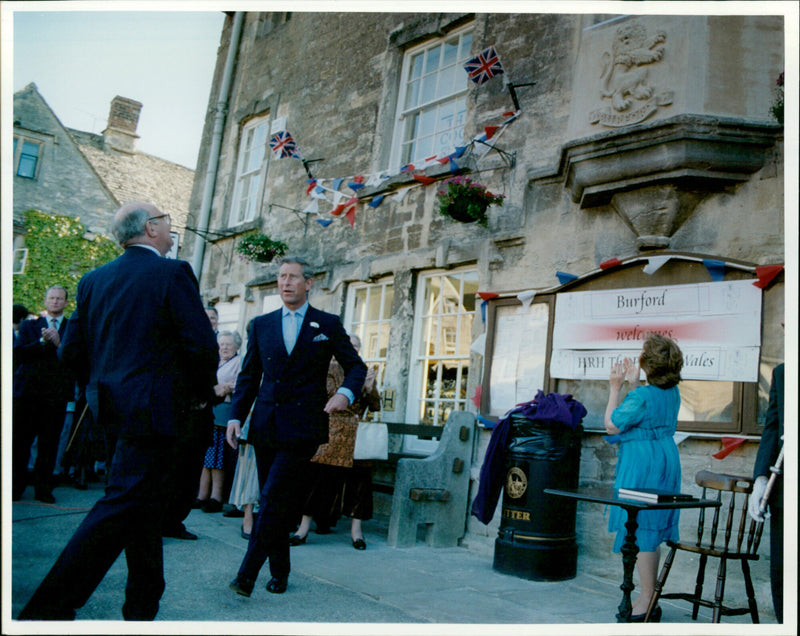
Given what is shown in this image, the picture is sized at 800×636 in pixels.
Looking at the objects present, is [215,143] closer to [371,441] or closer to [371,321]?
[371,321]

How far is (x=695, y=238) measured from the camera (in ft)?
18.7

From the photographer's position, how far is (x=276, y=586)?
4023mm

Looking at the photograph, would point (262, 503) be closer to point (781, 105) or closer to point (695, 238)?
point (695, 238)

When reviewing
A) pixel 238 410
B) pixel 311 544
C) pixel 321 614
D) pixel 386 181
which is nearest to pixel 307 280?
pixel 238 410

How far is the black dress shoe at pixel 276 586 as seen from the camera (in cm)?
402

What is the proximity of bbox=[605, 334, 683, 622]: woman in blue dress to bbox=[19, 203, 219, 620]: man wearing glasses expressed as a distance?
2.48 meters

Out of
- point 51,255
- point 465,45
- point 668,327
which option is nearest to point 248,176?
point 465,45

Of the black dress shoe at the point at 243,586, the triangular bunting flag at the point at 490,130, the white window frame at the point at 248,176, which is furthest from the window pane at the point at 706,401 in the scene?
the white window frame at the point at 248,176

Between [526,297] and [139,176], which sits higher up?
[139,176]

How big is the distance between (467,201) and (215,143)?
6.92m

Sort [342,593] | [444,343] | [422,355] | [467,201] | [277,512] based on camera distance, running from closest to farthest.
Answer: [277,512]
[342,593]
[467,201]
[444,343]
[422,355]

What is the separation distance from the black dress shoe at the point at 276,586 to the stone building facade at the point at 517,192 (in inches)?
106

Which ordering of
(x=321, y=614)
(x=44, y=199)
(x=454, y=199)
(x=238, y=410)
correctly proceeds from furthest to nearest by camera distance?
(x=44, y=199) → (x=454, y=199) → (x=238, y=410) → (x=321, y=614)

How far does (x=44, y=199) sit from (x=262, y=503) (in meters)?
19.4
